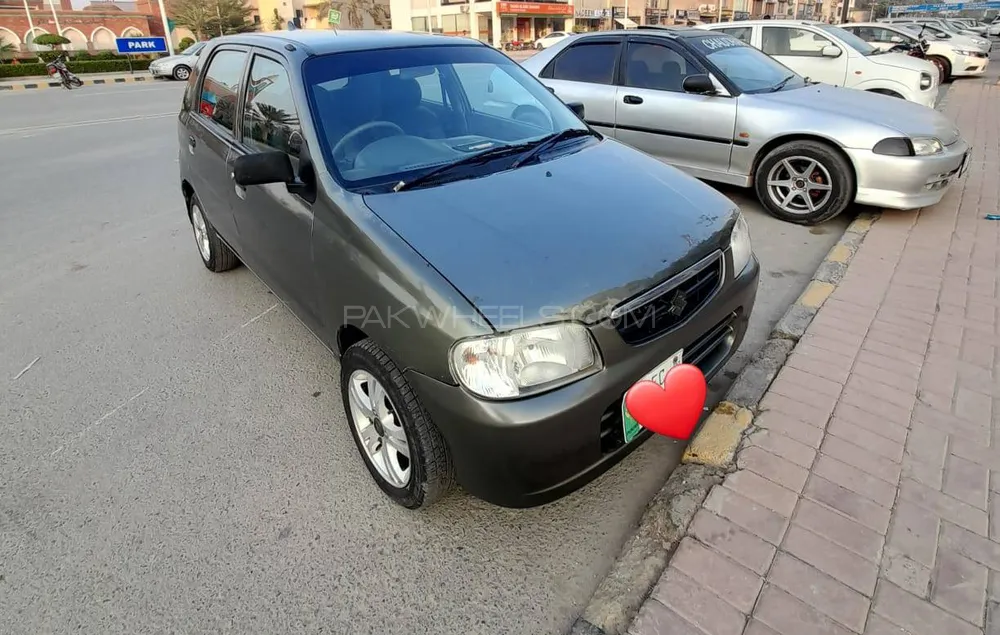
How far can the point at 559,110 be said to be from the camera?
3410mm

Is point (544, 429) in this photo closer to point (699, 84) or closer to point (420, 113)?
point (420, 113)

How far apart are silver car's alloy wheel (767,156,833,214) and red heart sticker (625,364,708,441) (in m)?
3.80

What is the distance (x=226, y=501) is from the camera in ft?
8.20

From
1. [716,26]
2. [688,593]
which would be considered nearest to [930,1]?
[716,26]

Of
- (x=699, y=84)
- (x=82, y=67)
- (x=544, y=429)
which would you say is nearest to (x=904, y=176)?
(x=699, y=84)

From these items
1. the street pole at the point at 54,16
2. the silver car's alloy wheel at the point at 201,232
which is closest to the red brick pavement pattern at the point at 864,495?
the silver car's alloy wheel at the point at 201,232

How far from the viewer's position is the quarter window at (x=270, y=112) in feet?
9.07

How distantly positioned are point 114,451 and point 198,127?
2286 millimetres

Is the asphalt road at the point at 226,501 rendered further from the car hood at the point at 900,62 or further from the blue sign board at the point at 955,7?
the blue sign board at the point at 955,7

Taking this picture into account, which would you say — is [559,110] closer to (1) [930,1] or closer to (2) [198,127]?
(2) [198,127]

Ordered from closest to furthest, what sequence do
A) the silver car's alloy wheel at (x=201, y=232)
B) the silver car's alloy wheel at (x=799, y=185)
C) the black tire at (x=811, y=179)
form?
1. the silver car's alloy wheel at (x=201, y=232)
2. the black tire at (x=811, y=179)
3. the silver car's alloy wheel at (x=799, y=185)

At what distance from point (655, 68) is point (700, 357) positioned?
178 inches

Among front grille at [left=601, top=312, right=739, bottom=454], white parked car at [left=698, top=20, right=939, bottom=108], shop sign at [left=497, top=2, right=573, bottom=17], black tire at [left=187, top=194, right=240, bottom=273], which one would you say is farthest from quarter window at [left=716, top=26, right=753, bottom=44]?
shop sign at [left=497, top=2, right=573, bottom=17]

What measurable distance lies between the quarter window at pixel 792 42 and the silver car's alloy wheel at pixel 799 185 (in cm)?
487
